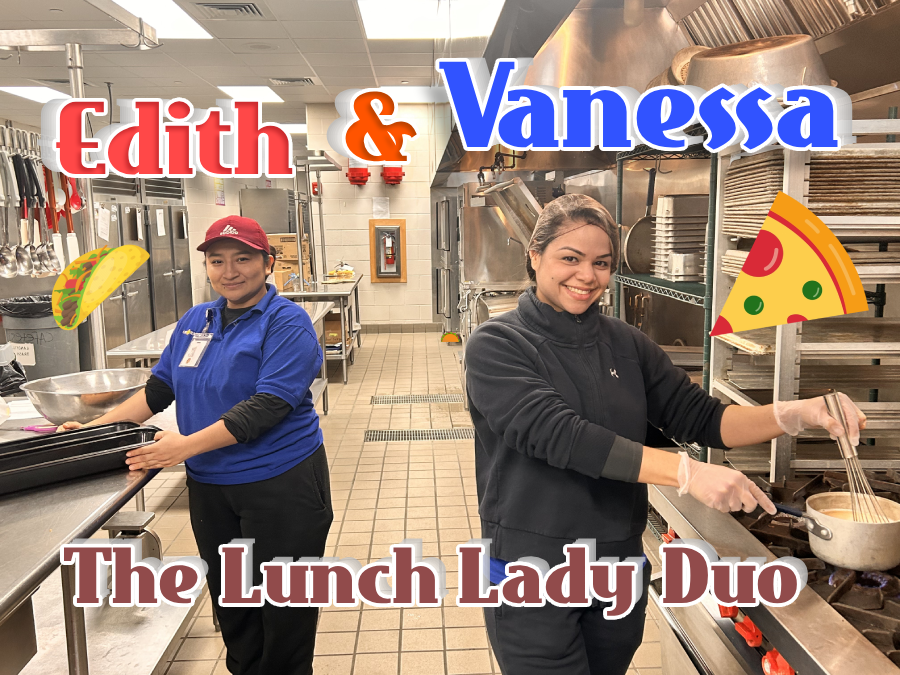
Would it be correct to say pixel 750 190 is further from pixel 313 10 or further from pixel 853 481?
pixel 313 10

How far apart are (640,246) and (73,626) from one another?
8.01 feet

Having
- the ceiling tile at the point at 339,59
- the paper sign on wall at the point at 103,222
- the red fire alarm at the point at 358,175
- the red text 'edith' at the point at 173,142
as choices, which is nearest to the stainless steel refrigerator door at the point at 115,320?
the ceiling tile at the point at 339,59

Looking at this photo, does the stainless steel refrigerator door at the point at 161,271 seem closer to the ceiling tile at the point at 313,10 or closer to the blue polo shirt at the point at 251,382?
the ceiling tile at the point at 313,10

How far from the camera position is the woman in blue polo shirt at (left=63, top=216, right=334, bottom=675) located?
6.70ft

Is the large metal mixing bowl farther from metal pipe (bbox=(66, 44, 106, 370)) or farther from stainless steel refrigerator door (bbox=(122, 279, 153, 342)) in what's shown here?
stainless steel refrigerator door (bbox=(122, 279, 153, 342))

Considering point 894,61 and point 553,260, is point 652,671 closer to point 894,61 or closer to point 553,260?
point 553,260

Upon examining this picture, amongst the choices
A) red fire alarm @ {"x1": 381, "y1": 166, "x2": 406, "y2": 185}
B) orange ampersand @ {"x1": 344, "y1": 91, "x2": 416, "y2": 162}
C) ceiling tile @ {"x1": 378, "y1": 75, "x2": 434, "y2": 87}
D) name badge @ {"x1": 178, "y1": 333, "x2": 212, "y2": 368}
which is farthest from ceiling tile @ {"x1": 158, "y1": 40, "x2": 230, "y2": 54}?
name badge @ {"x1": 178, "y1": 333, "x2": 212, "y2": 368}

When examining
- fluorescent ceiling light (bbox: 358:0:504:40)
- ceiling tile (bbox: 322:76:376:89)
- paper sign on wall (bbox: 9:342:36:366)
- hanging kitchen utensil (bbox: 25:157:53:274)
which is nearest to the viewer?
hanging kitchen utensil (bbox: 25:157:53:274)

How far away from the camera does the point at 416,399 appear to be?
6.49m

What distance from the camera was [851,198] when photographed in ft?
5.97

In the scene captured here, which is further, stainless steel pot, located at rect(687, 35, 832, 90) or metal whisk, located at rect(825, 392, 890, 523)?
stainless steel pot, located at rect(687, 35, 832, 90)

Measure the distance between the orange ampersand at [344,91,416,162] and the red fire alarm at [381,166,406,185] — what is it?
735cm

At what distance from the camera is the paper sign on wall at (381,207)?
9836 mm

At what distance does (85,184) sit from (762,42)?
7.74 ft
